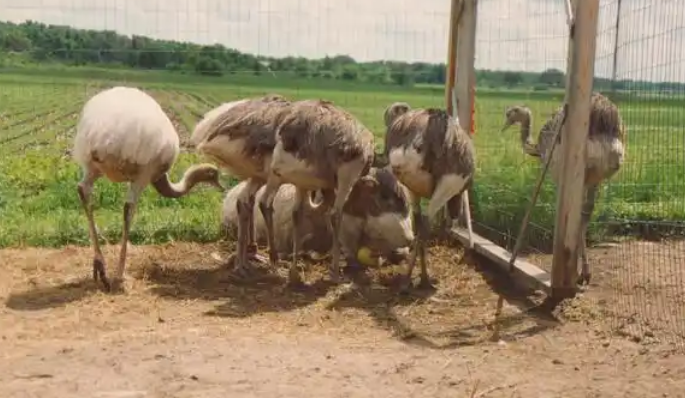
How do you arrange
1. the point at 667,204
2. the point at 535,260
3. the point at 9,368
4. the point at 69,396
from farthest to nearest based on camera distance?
the point at 667,204 < the point at 535,260 < the point at 9,368 < the point at 69,396

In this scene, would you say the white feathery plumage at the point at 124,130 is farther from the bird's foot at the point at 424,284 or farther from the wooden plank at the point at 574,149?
the wooden plank at the point at 574,149

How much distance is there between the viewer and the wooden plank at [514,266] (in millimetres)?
6754

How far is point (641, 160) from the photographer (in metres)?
8.19

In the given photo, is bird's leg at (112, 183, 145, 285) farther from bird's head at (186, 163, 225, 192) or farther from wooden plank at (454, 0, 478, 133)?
wooden plank at (454, 0, 478, 133)

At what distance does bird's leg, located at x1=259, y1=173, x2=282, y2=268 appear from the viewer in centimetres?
739

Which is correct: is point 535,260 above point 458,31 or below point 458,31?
below

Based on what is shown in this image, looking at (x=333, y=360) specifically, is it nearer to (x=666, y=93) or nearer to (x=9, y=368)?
(x=9, y=368)

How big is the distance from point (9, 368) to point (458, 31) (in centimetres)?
505

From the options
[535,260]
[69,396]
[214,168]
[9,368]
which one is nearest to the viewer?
[69,396]

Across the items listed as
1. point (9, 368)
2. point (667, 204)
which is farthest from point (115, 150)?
point (667, 204)

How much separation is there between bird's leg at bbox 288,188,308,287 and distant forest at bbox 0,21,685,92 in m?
2.27

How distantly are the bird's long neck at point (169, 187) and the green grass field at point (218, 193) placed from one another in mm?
827

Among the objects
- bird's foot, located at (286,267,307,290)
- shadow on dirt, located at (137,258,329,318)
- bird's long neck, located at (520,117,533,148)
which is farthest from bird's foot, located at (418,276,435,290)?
bird's long neck, located at (520,117,533,148)

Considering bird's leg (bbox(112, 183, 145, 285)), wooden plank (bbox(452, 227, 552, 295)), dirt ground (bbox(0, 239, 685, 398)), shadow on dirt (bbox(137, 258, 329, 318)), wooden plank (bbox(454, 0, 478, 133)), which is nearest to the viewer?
dirt ground (bbox(0, 239, 685, 398))
